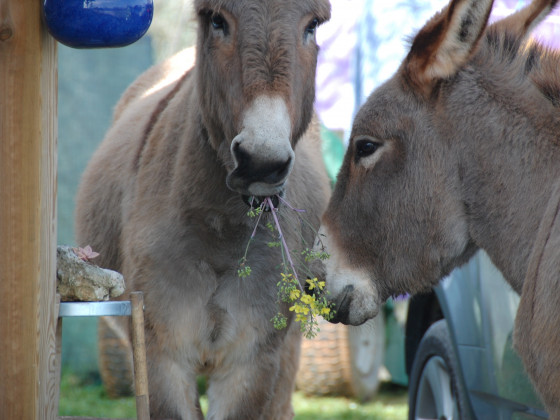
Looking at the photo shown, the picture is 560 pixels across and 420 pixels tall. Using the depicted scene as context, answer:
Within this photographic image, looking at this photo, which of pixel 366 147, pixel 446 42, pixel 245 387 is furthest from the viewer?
pixel 245 387

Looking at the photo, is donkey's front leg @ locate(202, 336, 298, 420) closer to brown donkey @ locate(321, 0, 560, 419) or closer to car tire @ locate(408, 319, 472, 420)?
brown donkey @ locate(321, 0, 560, 419)

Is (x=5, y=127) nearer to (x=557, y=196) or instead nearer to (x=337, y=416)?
(x=557, y=196)

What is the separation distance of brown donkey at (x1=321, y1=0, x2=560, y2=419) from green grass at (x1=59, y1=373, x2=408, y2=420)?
3667mm

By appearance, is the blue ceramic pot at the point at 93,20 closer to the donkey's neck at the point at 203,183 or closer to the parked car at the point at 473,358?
the donkey's neck at the point at 203,183

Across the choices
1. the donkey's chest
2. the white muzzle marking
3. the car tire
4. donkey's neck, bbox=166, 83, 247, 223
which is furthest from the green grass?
the white muzzle marking

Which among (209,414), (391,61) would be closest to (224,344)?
(209,414)

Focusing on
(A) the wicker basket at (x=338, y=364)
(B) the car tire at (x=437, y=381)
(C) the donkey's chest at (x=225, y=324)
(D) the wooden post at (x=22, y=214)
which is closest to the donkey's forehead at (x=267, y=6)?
(D) the wooden post at (x=22, y=214)

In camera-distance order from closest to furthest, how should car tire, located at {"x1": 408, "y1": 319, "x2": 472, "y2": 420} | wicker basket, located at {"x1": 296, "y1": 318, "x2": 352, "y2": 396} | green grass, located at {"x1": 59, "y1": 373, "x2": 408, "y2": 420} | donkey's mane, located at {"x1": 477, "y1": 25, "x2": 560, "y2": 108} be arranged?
donkey's mane, located at {"x1": 477, "y1": 25, "x2": 560, "y2": 108} → car tire, located at {"x1": 408, "y1": 319, "x2": 472, "y2": 420} → green grass, located at {"x1": 59, "y1": 373, "x2": 408, "y2": 420} → wicker basket, located at {"x1": 296, "y1": 318, "x2": 352, "y2": 396}

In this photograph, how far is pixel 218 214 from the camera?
10.6ft

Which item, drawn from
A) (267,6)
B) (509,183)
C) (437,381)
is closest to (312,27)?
(267,6)

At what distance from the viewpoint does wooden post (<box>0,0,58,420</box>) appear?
2.20 metres

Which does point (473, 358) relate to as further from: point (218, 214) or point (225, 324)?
point (218, 214)

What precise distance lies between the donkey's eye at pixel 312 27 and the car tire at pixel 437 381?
1781 millimetres

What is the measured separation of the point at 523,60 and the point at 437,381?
6.97 feet
